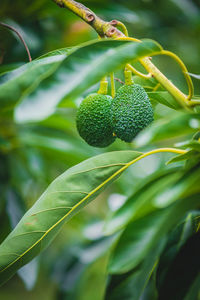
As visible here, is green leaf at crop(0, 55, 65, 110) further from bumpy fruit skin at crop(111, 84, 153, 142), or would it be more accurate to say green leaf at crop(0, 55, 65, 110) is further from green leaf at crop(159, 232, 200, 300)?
green leaf at crop(159, 232, 200, 300)

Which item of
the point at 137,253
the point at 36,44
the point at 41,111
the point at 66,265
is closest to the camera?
the point at 41,111

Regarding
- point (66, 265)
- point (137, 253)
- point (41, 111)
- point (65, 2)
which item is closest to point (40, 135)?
point (66, 265)

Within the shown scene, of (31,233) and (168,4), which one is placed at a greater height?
(168,4)

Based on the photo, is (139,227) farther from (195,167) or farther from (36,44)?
(36,44)

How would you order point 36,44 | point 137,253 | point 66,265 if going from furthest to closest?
point 66,265
point 36,44
point 137,253

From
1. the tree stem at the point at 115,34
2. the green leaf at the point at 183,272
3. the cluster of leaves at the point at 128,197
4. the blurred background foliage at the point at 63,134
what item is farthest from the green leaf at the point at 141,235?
the blurred background foliage at the point at 63,134

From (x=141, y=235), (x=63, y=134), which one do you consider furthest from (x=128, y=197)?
(x=63, y=134)

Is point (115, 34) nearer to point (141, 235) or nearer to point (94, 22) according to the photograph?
point (94, 22)
